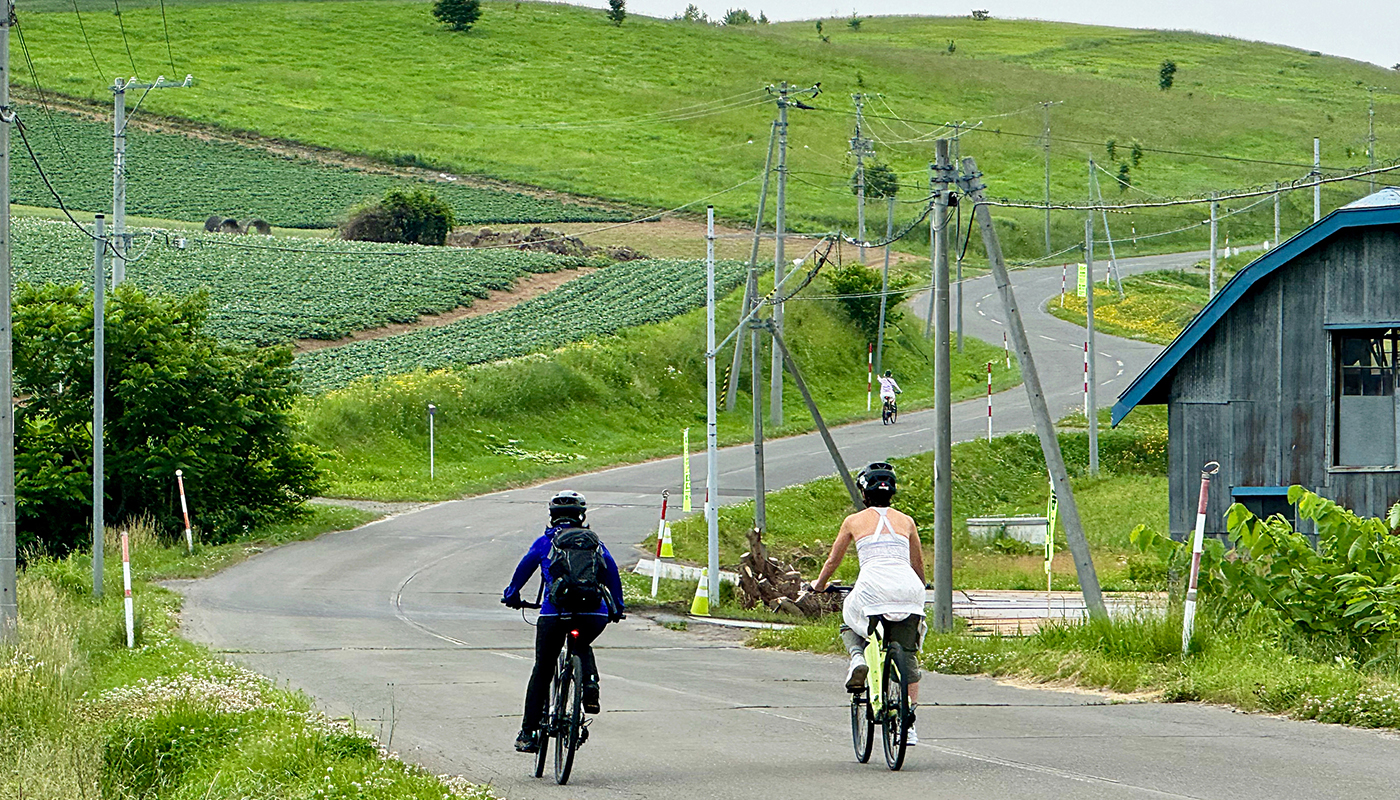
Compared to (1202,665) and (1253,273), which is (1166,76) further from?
(1202,665)

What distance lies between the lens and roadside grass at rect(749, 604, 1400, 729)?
1206cm

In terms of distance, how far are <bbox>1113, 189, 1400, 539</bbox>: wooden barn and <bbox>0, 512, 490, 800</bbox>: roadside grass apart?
14959mm

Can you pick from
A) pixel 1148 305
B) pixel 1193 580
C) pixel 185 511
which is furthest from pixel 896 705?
pixel 1148 305

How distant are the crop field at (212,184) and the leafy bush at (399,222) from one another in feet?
15.5

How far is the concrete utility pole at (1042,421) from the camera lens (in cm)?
1811

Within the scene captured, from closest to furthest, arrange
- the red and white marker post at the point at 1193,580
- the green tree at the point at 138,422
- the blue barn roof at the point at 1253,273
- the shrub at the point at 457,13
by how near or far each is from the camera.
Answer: the red and white marker post at the point at 1193,580 → the blue barn roof at the point at 1253,273 → the green tree at the point at 138,422 → the shrub at the point at 457,13

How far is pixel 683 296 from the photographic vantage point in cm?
6412

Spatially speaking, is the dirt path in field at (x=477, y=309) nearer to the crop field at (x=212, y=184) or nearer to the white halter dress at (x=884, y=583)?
the crop field at (x=212, y=184)

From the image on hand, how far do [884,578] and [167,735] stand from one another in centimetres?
580

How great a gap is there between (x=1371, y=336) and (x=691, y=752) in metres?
16.1

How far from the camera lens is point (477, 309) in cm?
6400

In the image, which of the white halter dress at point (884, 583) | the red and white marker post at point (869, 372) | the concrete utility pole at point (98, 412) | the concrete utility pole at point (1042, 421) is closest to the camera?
the white halter dress at point (884, 583)

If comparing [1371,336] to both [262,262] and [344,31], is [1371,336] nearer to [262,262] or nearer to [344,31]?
[262,262]

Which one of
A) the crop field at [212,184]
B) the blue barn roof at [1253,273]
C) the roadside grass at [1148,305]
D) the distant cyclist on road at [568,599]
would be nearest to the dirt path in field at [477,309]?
the crop field at [212,184]
